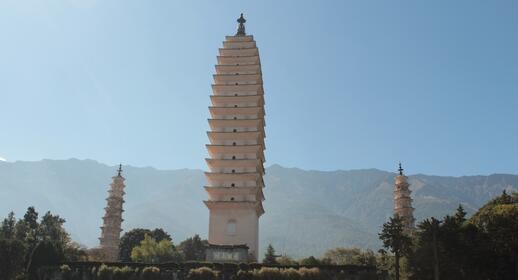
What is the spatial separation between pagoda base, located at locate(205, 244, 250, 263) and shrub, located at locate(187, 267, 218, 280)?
9.76m

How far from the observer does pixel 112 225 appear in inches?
3142

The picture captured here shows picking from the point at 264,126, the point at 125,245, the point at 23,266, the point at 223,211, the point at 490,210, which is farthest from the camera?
the point at 125,245

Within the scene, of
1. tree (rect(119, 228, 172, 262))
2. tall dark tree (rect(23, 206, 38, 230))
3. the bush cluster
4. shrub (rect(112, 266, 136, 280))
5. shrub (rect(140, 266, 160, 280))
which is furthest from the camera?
tree (rect(119, 228, 172, 262))

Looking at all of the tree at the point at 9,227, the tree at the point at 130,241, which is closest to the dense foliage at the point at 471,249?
the tree at the point at 9,227

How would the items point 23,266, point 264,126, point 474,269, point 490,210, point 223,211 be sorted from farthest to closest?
point 264,126 → point 223,211 → point 23,266 → point 490,210 → point 474,269

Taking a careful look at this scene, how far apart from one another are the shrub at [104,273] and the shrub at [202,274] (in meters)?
7.29

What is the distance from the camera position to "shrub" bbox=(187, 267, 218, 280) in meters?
47.5

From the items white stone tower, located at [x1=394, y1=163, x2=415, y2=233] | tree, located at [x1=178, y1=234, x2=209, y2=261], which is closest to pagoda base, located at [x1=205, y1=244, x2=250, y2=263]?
white stone tower, located at [x1=394, y1=163, x2=415, y2=233]

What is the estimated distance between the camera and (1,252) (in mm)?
49812

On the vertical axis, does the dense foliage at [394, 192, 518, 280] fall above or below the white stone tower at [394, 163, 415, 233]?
below

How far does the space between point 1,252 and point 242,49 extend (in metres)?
40.2

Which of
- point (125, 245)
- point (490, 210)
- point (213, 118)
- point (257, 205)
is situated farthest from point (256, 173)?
point (125, 245)

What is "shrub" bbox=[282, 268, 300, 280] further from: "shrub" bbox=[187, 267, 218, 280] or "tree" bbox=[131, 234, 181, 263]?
"tree" bbox=[131, 234, 181, 263]

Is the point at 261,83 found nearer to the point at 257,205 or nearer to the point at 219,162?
the point at 219,162
